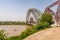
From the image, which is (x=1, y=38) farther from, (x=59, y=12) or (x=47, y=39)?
(x=59, y=12)

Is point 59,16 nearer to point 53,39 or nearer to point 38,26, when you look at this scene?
point 38,26

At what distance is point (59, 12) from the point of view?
36062mm

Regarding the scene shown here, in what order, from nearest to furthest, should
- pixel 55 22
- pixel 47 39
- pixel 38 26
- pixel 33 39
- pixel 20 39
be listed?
pixel 47 39, pixel 33 39, pixel 20 39, pixel 38 26, pixel 55 22

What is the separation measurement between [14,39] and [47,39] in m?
5.57

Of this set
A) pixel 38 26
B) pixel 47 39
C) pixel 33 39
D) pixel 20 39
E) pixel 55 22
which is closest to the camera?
pixel 47 39

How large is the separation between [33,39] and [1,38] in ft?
13.7

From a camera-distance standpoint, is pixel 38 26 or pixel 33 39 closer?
pixel 33 39

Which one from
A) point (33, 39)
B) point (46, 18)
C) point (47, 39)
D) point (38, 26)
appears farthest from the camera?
point (46, 18)

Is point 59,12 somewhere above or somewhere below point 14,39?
above

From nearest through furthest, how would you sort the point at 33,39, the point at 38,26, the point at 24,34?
the point at 33,39, the point at 24,34, the point at 38,26

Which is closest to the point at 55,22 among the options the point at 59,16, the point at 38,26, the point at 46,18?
the point at 59,16

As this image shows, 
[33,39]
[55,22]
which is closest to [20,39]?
[33,39]

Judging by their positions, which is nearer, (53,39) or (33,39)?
(53,39)

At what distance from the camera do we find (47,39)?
19953 mm
